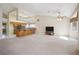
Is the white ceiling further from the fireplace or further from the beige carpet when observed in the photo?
the beige carpet

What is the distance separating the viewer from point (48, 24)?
304 centimetres

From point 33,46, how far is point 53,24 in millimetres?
644

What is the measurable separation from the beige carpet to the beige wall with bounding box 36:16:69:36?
0.59 ft

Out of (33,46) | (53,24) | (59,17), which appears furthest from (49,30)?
(33,46)

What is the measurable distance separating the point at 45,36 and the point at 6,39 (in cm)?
83

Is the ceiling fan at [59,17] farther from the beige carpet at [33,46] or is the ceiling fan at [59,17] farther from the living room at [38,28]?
the beige carpet at [33,46]

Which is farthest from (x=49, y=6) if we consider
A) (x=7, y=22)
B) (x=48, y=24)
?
(x=7, y=22)

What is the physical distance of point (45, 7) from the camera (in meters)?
2.98

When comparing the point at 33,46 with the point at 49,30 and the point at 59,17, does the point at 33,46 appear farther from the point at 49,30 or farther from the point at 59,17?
the point at 59,17

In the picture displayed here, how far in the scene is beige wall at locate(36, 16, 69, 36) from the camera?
2996 mm

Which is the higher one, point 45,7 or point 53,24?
point 45,7

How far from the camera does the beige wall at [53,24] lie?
300 centimetres

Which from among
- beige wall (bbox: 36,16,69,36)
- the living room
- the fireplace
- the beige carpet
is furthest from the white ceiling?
the beige carpet

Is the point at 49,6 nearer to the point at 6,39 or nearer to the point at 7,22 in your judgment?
the point at 7,22
